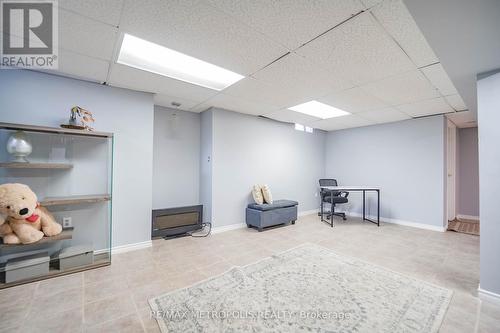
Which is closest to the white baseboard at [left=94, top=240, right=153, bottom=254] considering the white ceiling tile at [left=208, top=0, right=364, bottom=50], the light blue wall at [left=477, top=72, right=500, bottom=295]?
the white ceiling tile at [left=208, top=0, right=364, bottom=50]

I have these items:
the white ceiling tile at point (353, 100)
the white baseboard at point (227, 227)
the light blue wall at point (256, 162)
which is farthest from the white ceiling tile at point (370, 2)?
the white baseboard at point (227, 227)

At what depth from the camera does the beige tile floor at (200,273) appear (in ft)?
5.54

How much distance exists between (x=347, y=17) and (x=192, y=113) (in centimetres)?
343

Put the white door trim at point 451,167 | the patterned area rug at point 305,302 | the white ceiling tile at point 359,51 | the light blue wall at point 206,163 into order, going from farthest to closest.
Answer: the white door trim at point 451,167 → the light blue wall at point 206,163 → the white ceiling tile at point 359,51 → the patterned area rug at point 305,302

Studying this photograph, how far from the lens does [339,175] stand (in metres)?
6.11

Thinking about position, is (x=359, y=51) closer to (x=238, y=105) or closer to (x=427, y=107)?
(x=238, y=105)

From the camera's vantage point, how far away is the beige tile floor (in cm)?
169

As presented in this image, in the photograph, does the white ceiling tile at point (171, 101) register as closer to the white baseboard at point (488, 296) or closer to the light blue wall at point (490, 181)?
the light blue wall at point (490, 181)

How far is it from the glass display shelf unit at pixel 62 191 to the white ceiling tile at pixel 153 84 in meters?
0.77

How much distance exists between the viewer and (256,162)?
4.72 meters

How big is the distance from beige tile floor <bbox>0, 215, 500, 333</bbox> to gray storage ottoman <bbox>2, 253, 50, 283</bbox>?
0.12 meters

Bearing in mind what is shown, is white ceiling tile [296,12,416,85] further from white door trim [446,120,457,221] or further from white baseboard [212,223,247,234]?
white door trim [446,120,457,221]

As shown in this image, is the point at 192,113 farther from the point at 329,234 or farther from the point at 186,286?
the point at 329,234

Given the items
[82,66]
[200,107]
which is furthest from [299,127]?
[82,66]
